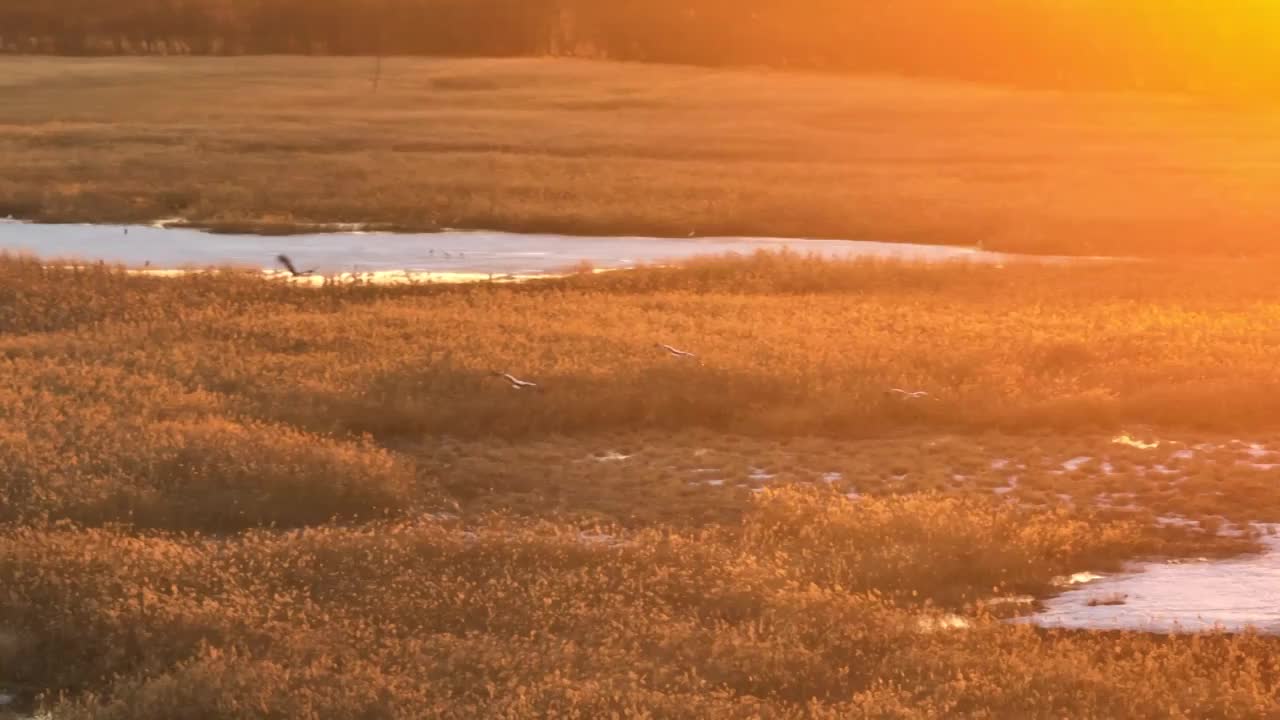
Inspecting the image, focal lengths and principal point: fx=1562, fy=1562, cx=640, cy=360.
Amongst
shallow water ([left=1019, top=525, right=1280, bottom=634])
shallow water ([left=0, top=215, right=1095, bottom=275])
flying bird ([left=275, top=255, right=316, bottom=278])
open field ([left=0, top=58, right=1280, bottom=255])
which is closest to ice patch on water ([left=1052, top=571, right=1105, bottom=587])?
shallow water ([left=1019, top=525, right=1280, bottom=634])

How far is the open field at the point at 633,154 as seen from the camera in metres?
36.4

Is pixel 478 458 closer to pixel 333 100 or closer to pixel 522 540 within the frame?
pixel 522 540

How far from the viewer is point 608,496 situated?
52.9 feet

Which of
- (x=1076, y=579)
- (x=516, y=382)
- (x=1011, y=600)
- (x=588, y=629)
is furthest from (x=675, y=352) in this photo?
(x=588, y=629)

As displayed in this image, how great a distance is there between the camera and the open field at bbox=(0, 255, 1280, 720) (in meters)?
11.0

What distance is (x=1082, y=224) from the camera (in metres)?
35.7

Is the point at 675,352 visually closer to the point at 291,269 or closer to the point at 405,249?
the point at 291,269

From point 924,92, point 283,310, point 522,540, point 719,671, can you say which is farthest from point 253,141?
point 719,671

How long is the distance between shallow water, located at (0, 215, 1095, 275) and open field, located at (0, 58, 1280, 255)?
41.1 inches

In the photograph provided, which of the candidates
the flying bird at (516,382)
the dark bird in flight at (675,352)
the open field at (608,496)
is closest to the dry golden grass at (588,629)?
the open field at (608,496)

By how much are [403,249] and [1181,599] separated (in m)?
22.3

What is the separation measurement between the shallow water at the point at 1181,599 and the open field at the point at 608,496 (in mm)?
338

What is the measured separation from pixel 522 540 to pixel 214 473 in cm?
370

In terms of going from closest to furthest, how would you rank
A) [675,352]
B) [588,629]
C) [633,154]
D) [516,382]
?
1. [588,629]
2. [516,382]
3. [675,352]
4. [633,154]
